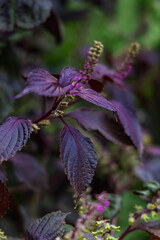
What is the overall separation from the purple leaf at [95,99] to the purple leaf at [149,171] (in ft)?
1.91

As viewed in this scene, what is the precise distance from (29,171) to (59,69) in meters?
1.06

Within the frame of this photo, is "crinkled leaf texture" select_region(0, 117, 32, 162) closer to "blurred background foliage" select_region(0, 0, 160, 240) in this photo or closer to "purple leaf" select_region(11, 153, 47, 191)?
"blurred background foliage" select_region(0, 0, 160, 240)

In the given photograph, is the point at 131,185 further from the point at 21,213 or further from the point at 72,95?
the point at 72,95

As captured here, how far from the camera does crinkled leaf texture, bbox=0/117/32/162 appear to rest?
63 cm

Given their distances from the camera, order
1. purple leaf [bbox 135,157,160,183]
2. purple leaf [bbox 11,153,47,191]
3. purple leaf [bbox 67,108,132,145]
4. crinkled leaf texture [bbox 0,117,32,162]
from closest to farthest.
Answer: crinkled leaf texture [bbox 0,117,32,162]
purple leaf [bbox 67,108,132,145]
purple leaf [bbox 11,153,47,191]
purple leaf [bbox 135,157,160,183]

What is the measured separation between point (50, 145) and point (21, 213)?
1.46ft

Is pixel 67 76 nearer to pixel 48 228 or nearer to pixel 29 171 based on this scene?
pixel 48 228

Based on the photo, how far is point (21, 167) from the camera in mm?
1100

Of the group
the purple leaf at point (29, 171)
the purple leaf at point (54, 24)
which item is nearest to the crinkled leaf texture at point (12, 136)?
the purple leaf at point (29, 171)

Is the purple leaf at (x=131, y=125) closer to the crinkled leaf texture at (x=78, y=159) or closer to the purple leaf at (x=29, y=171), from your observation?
the crinkled leaf texture at (x=78, y=159)

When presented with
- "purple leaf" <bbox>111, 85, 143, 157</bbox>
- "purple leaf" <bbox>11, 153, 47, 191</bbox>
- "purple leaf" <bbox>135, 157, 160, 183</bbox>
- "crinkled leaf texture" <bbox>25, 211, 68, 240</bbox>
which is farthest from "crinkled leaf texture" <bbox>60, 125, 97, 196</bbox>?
"purple leaf" <bbox>135, 157, 160, 183</bbox>

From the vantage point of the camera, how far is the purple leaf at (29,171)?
1089 mm

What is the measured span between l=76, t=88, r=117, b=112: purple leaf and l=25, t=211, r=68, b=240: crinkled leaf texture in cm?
23

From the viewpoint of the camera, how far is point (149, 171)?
125 centimetres
